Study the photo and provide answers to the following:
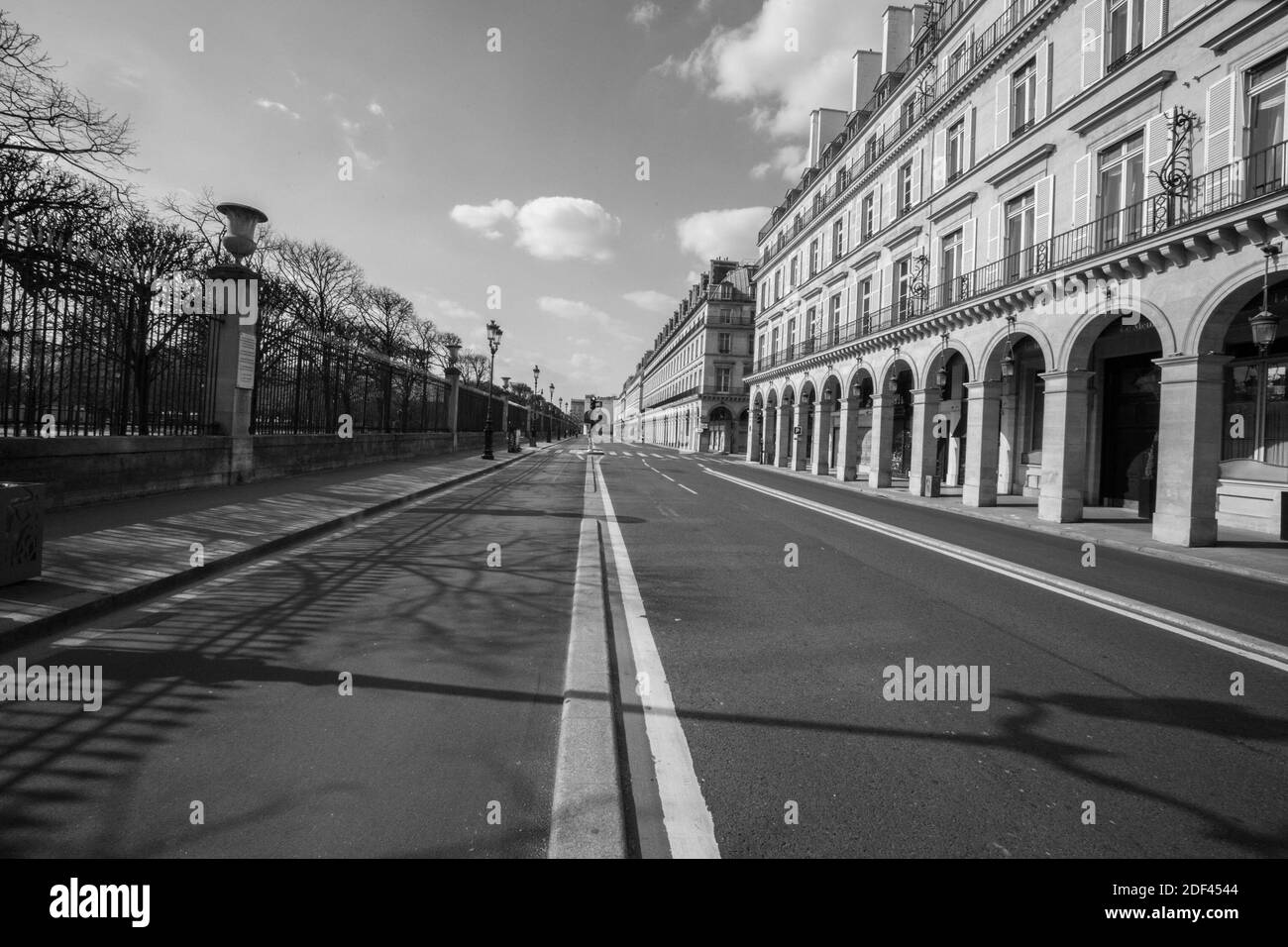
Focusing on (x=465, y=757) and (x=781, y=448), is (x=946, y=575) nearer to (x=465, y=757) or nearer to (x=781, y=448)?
(x=465, y=757)

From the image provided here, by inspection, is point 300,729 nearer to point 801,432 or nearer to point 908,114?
point 908,114

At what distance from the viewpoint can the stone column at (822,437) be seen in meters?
31.8

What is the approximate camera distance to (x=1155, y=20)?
14.0m

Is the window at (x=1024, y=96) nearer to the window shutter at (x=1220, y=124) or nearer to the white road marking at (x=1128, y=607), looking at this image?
the window shutter at (x=1220, y=124)

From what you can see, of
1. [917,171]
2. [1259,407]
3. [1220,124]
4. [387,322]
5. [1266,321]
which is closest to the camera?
[1266,321]

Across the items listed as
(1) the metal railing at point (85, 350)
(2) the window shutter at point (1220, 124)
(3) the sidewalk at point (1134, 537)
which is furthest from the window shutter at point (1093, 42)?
(1) the metal railing at point (85, 350)

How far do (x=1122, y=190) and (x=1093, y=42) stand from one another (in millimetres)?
4119

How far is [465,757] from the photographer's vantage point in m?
2.99

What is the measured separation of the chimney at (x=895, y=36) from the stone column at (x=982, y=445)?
2048cm

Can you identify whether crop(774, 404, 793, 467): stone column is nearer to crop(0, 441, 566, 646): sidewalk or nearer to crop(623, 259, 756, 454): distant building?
crop(623, 259, 756, 454): distant building

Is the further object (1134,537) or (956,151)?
(956,151)

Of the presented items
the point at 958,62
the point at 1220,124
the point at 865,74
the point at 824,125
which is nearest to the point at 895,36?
the point at 865,74

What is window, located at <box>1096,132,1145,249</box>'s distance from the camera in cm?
1440

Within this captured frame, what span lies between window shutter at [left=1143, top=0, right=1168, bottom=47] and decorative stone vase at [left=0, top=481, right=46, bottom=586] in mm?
20546
